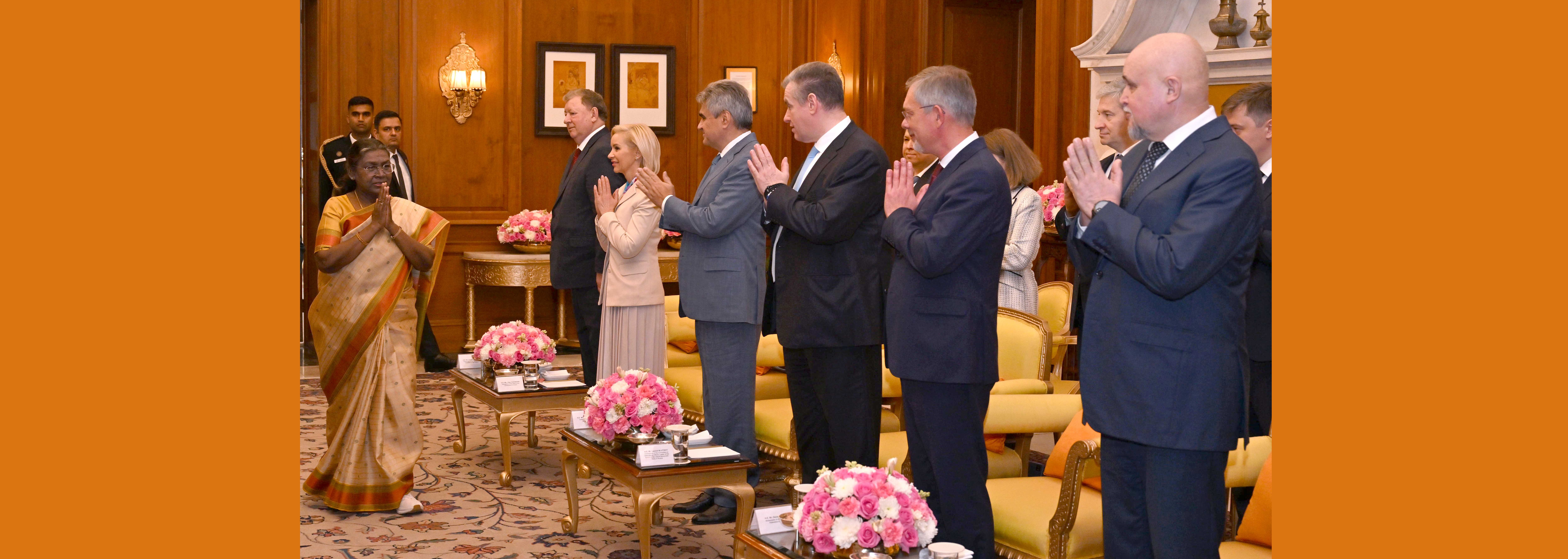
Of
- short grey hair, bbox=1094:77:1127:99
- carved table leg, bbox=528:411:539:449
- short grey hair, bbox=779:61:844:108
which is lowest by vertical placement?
carved table leg, bbox=528:411:539:449

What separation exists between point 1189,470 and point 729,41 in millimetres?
8363

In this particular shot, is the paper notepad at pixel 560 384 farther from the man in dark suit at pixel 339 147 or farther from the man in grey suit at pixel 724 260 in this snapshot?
the man in dark suit at pixel 339 147

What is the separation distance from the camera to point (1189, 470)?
2668 millimetres

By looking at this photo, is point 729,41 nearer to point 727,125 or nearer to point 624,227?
point 624,227

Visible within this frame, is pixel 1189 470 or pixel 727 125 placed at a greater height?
pixel 727 125

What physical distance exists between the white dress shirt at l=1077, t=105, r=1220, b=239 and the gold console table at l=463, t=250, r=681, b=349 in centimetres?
668

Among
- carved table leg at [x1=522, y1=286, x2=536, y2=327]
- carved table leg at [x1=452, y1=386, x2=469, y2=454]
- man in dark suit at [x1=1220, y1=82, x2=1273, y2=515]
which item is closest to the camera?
man in dark suit at [x1=1220, y1=82, x2=1273, y2=515]

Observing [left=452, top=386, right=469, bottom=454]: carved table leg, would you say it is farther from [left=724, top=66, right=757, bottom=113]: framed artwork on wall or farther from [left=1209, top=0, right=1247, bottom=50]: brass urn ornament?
[left=724, top=66, right=757, bottom=113]: framed artwork on wall

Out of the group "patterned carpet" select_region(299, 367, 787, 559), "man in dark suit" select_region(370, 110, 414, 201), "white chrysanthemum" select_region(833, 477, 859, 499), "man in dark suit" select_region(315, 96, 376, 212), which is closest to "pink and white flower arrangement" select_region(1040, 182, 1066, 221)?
"patterned carpet" select_region(299, 367, 787, 559)

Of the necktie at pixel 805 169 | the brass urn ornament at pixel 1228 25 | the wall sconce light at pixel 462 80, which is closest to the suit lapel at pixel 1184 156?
the necktie at pixel 805 169

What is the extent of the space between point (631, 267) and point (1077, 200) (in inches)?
120

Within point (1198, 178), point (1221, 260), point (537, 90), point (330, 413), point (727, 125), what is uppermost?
point (537, 90)

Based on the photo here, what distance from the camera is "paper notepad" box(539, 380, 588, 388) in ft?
18.7

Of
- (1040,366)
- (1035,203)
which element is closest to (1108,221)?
(1040,366)
